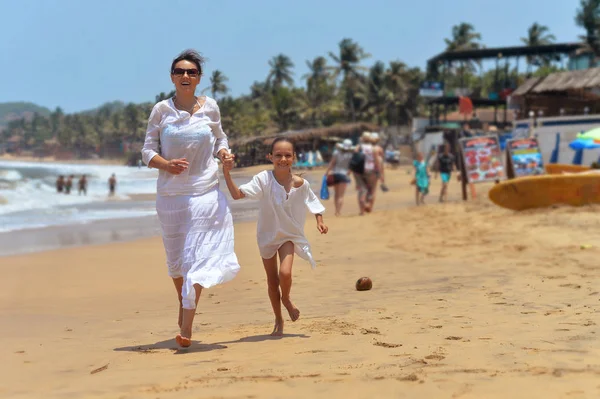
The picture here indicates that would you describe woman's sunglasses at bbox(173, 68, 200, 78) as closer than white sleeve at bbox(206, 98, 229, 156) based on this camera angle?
Yes

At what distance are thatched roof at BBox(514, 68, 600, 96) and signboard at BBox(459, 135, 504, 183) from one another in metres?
22.7

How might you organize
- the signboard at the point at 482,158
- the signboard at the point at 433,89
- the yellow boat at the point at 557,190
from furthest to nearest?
1. the signboard at the point at 433,89
2. the signboard at the point at 482,158
3. the yellow boat at the point at 557,190

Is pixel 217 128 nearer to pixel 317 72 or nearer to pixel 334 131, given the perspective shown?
pixel 334 131

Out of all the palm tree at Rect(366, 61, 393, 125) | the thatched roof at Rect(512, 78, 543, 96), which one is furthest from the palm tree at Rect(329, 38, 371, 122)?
the thatched roof at Rect(512, 78, 543, 96)

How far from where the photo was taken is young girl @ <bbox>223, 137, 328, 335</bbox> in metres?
5.61

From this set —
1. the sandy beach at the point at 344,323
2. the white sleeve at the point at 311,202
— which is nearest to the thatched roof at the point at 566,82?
the sandy beach at the point at 344,323

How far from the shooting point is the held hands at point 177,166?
5.09 metres

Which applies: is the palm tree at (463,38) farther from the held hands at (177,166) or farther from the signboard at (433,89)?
the held hands at (177,166)

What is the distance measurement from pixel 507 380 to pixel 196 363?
1.78 m

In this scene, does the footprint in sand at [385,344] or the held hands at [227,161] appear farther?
the held hands at [227,161]

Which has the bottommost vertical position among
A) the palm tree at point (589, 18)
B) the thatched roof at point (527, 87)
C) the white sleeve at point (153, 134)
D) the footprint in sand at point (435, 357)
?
the footprint in sand at point (435, 357)

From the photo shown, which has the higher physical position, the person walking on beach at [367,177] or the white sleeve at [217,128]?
the white sleeve at [217,128]

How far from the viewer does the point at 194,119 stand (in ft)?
17.2

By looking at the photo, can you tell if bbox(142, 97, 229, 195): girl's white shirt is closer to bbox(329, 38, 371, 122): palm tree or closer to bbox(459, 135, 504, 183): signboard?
bbox(459, 135, 504, 183): signboard
